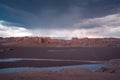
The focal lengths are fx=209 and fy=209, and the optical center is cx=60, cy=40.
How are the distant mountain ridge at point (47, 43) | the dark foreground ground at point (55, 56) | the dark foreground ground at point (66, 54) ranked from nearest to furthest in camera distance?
the dark foreground ground at point (55, 56) < the dark foreground ground at point (66, 54) < the distant mountain ridge at point (47, 43)

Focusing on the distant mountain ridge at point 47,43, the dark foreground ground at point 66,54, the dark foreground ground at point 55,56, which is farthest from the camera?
the distant mountain ridge at point 47,43

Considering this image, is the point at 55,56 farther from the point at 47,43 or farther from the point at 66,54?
the point at 47,43

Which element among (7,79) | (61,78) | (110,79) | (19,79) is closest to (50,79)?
(61,78)

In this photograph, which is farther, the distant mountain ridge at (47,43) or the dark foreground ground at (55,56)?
the distant mountain ridge at (47,43)

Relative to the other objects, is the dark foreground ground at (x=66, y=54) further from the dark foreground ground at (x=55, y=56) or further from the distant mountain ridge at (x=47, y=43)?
the distant mountain ridge at (x=47, y=43)

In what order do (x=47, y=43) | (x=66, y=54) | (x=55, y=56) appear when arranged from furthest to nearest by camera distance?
(x=47, y=43), (x=66, y=54), (x=55, y=56)

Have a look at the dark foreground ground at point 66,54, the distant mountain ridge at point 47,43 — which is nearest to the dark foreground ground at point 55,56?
the dark foreground ground at point 66,54

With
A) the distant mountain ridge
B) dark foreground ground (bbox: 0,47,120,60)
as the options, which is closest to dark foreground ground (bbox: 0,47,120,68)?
dark foreground ground (bbox: 0,47,120,60)

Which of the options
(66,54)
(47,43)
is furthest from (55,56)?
(47,43)

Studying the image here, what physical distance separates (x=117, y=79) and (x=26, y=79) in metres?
8.41

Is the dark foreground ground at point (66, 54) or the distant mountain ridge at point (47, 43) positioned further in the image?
the distant mountain ridge at point (47, 43)

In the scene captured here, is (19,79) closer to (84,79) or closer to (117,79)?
(84,79)

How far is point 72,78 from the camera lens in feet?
65.3

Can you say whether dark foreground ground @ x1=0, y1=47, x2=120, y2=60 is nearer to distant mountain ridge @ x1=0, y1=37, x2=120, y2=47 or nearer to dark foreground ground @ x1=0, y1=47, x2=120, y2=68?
dark foreground ground @ x1=0, y1=47, x2=120, y2=68
